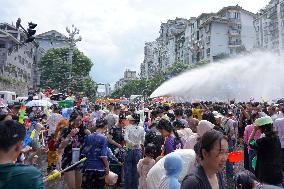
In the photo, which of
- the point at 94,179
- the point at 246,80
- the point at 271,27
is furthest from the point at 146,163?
the point at 271,27

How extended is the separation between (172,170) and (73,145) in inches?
177

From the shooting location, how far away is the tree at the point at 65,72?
71.5 metres

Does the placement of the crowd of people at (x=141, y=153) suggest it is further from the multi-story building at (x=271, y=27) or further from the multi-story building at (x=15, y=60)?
the multi-story building at (x=271, y=27)

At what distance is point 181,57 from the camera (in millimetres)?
102000

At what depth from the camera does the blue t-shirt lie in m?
7.30

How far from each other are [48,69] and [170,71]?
2574 cm

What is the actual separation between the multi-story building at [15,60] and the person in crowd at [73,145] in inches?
1300

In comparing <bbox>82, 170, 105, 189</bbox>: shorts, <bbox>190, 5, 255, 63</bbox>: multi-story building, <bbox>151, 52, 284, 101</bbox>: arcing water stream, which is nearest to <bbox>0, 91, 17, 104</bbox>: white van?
<bbox>151, 52, 284, 101</bbox>: arcing water stream

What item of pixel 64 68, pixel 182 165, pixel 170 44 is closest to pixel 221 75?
pixel 64 68

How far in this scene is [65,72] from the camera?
7169 centimetres

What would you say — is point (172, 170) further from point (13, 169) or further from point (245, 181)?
point (13, 169)

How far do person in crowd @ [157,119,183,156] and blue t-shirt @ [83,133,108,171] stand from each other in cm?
145

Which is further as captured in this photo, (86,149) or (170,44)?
(170,44)

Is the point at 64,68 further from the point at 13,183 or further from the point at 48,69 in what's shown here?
the point at 13,183
